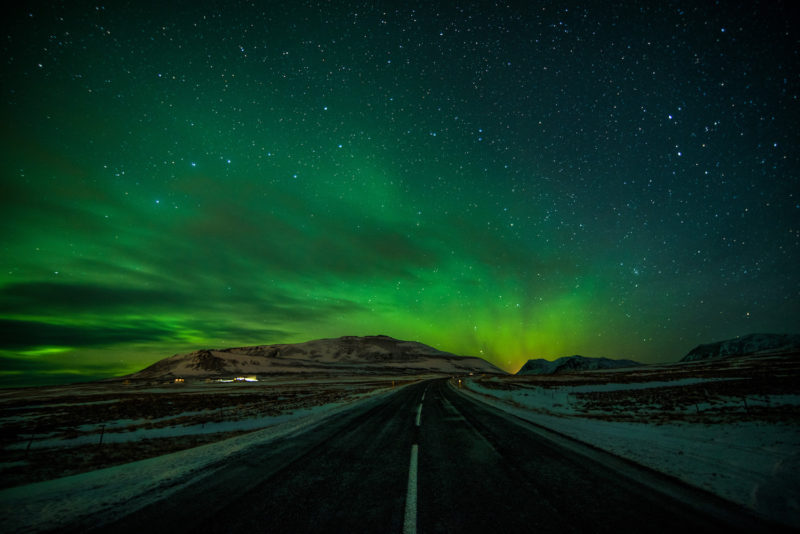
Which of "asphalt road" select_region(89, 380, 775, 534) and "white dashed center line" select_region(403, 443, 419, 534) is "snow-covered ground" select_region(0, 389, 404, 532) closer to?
"asphalt road" select_region(89, 380, 775, 534)

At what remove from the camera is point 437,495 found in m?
4.61

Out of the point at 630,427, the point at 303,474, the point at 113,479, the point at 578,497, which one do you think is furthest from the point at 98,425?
the point at 630,427

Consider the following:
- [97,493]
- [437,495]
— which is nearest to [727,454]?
[437,495]

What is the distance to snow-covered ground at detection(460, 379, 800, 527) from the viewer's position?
4.29 meters

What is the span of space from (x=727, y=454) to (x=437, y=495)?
6.39 metres

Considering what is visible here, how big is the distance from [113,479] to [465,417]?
10.6 m

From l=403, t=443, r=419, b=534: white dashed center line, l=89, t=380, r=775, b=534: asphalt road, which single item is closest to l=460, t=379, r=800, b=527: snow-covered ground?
l=89, t=380, r=775, b=534: asphalt road

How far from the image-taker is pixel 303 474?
5.66 m

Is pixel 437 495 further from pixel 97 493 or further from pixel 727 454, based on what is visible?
pixel 727 454

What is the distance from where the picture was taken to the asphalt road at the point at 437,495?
11.9 feet

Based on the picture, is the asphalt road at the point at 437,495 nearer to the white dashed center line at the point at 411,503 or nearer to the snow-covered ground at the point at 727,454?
the white dashed center line at the point at 411,503

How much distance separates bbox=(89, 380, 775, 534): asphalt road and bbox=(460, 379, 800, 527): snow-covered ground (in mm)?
501

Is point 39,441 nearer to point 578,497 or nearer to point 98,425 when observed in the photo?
point 98,425

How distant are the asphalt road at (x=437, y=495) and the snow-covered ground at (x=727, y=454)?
501mm
